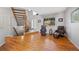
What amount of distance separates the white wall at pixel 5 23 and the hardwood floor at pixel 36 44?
0.30 feet

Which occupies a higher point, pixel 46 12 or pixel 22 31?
pixel 46 12

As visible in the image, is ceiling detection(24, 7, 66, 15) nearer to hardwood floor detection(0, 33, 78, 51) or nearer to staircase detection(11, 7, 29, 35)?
staircase detection(11, 7, 29, 35)

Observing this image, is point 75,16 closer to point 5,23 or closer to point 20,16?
point 20,16

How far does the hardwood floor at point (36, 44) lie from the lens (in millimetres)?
2057

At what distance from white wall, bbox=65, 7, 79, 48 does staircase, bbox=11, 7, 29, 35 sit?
73 centimetres

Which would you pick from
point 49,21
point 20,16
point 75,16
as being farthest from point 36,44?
point 75,16

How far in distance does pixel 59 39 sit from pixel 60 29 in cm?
18

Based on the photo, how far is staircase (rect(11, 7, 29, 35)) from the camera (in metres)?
2.09

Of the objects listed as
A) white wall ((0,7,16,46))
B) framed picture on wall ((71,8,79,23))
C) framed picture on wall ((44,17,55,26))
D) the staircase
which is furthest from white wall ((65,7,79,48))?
white wall ((0,7,16,46))

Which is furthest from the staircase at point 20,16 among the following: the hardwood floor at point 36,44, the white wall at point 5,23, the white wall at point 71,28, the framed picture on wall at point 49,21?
the white wall at point 71,28

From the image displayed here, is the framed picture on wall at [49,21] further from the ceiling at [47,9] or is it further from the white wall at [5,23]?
the white wall at [5,23]

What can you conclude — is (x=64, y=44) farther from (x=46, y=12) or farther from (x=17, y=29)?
(x=17, y=29)

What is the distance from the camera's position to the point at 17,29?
2107mm
